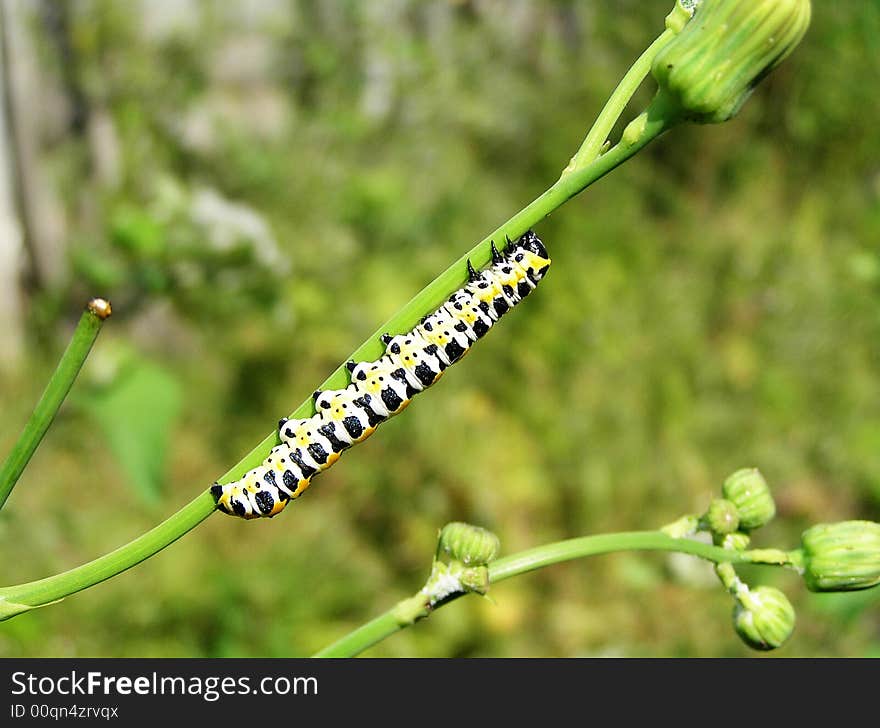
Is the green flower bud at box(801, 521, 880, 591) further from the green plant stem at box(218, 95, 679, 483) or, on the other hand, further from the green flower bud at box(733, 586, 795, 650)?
the green plant stem at box(218, 95, 679, 483)

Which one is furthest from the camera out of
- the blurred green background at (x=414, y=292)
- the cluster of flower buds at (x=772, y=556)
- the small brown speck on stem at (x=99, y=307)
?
the blurred green background at (x=414, y=292)

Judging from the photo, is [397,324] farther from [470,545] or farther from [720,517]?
[720,517]

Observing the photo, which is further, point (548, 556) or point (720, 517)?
point (720, 517)

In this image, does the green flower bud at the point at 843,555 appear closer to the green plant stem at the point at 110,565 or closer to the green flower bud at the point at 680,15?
the green flower bud at the point at 680,15

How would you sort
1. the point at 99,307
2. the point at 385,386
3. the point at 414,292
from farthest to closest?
the point at 414,292 < the point at 385,386 < the point at 99,307

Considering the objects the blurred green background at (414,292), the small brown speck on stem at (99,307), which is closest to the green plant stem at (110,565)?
the small brown speck on stem at (99,307)

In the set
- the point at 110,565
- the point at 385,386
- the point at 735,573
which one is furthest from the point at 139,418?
the point at 735,573

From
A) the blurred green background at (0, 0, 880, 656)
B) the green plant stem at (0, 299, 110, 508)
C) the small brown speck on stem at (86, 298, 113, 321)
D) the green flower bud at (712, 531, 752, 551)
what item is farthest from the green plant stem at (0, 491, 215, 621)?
the blurred green background at (0, 0, 880, 656)
